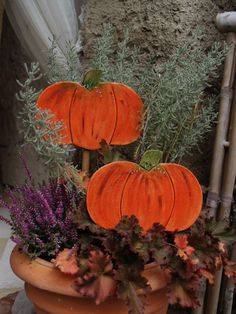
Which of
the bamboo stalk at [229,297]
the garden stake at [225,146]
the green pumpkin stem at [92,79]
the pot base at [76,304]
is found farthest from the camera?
the bamboo stalk at [229,297]

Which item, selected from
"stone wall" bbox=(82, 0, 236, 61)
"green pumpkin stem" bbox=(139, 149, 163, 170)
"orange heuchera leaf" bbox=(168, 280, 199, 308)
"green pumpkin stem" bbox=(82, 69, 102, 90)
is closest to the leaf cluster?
"orange heuchera leaf" bbox=(168, 280, 199, 308)

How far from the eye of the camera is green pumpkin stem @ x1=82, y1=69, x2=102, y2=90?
1399 mm

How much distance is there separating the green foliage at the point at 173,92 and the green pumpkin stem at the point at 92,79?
87 mm

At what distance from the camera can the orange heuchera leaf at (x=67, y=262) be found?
1196 millimetres

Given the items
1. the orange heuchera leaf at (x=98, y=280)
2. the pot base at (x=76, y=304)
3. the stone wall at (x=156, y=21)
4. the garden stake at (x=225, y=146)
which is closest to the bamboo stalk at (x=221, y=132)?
the garden stake at (x=225, y=146)

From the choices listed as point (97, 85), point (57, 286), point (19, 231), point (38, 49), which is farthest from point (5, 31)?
point (57, 286)

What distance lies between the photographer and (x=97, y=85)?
143 centimetres

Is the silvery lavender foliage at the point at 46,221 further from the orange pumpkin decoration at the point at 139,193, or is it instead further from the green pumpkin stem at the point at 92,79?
the green pumpkin stem at the point at 92,79

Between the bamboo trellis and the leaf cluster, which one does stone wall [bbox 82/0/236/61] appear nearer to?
the bamboo trellis

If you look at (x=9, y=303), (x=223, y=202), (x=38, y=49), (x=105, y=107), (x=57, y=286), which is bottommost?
(x=9, y=303)

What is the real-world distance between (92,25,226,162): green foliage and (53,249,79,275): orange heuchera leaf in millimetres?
399

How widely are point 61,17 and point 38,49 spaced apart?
0.53ft

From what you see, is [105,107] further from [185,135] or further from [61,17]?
[61,17]

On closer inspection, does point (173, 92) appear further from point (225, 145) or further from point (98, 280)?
point (98, 280)
